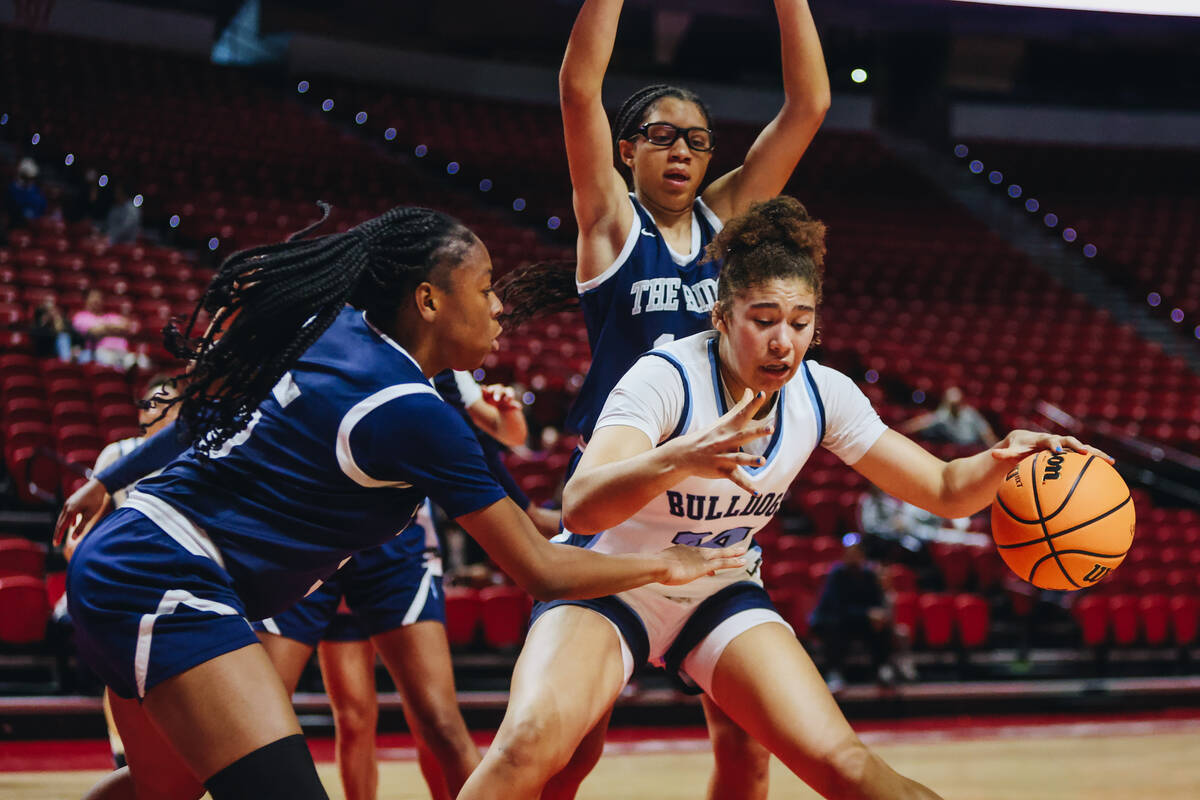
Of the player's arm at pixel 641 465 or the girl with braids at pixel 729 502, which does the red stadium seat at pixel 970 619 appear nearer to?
the girl with braids at pixel 729 502

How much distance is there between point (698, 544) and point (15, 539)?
208 inches

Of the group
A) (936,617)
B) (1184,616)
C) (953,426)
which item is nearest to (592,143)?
(936,617)

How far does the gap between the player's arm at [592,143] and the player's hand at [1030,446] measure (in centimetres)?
110

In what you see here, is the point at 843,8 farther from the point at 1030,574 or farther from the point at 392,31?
the point at 1030,574

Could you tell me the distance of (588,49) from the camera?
300cm

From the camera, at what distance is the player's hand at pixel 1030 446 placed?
2.65 meters

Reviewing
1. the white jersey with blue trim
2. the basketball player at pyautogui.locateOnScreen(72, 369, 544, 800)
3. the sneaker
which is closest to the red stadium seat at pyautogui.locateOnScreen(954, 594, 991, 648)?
the sneaker

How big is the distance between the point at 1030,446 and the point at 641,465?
0.97m

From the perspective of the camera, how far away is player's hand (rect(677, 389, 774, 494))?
2211 mm

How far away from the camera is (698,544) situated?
2812mm

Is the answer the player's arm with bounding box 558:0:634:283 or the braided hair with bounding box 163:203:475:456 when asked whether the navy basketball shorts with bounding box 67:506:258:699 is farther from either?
the player's arm with bounding box 558:0:634:283

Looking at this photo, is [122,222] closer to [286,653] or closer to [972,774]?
[286,653]

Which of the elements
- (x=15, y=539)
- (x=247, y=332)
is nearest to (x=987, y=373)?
(x=15, y=539)

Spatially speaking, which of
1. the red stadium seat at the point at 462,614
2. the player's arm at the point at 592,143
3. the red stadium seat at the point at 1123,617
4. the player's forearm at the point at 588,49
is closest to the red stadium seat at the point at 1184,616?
the red stadium seat at the point at 1123,617
